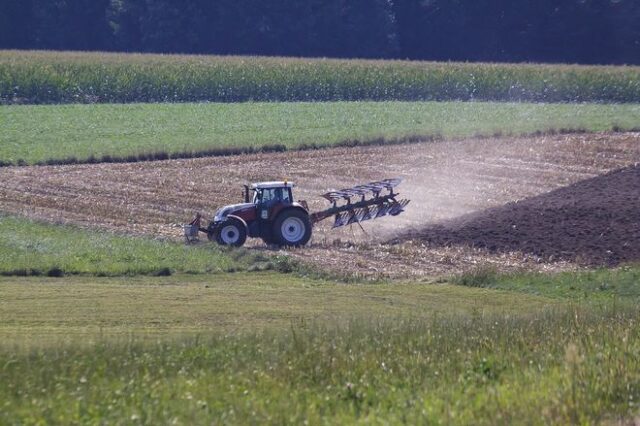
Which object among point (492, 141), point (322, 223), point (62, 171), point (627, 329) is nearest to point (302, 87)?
point (492, 141)

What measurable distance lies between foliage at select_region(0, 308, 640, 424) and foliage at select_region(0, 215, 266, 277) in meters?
8.20

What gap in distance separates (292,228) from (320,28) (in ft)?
243

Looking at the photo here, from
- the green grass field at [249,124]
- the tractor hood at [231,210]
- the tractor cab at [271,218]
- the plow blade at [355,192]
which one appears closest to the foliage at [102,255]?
the tractor cab at [271,218]

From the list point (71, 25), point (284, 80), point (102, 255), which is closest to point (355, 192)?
point (102, 255)

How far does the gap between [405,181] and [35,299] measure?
17.4 metres

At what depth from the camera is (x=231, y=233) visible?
2577 centimetres

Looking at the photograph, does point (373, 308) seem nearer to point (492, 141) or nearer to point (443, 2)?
point (492, 141)

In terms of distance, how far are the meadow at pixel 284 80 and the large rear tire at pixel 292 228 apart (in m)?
39.4

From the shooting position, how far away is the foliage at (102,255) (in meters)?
23.0

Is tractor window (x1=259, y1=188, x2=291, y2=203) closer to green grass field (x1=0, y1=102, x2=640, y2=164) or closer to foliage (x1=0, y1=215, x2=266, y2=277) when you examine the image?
foliage (x1=0, y1=215, x2=266, y2=277)

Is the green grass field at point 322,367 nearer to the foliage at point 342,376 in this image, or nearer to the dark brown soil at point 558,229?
the foliage at point 342,376

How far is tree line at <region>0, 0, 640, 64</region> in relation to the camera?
95.5 meters

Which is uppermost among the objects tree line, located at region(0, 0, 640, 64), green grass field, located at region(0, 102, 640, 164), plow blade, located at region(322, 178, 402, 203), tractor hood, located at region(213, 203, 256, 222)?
tree line, located at region(0, 0, 640, 64)

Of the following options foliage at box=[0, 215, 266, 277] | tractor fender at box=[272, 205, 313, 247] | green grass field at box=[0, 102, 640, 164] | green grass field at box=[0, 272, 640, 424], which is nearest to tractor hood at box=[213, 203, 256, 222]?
tractor fender at box=[272, 205, 313, 247]
